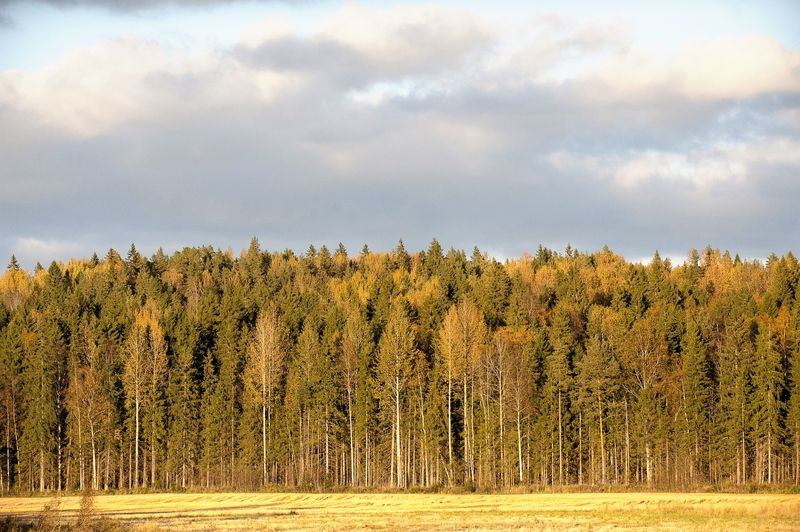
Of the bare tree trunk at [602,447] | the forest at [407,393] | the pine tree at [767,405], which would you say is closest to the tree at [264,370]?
the forest at [407,393]

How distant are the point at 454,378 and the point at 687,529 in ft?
176

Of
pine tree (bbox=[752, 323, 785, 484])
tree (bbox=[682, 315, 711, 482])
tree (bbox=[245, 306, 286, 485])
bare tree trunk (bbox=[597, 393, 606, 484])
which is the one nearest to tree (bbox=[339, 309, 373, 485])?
tree (bbox=[245, 306, 286, 485])

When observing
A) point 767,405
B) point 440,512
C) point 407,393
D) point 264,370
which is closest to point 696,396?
point 767,405

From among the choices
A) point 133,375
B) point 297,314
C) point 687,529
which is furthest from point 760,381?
point 133,375

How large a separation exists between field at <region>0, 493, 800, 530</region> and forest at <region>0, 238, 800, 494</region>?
60.2 ft

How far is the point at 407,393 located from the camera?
338ft

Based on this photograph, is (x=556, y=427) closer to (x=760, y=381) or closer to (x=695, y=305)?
(x=760, y=381)

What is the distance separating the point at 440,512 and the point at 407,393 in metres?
40.4

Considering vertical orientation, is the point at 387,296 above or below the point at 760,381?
above

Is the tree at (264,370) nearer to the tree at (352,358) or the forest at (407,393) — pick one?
the forest at (407,393)

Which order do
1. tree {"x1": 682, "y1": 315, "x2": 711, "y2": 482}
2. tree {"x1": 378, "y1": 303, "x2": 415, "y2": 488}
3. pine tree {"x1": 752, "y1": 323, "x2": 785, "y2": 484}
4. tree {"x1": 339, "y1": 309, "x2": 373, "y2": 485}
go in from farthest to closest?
tree {"x1": 339, "y1": 309, "x2": 373, "y2": 485} < tree {"x1": 378, "y1": 303, "x2": 415, "y2": 488} < tree {"x1": 682, "y1": 315, "x2": 711, "y2": 482} < pine tree {"x1": 752, "y1": 323, "x2": 785, "y2": 484}

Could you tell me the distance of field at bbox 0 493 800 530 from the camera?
53094mm

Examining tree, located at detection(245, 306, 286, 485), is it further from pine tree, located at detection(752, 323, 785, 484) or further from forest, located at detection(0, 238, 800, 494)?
pine tree, located at detection(752, 323, 785, 484)

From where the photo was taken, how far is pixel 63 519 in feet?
184
